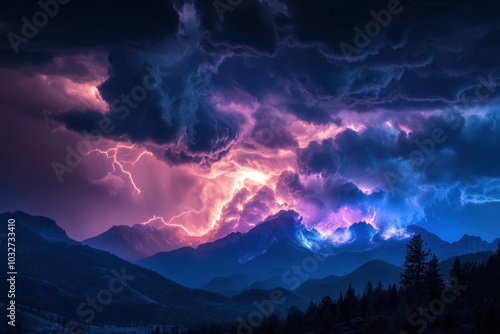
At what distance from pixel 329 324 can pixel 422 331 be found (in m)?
25.3

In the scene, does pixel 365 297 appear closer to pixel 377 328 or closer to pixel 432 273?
pixel 432 273

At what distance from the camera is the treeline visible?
6925 cm

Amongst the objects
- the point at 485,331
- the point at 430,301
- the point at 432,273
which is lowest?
the point at 485,331

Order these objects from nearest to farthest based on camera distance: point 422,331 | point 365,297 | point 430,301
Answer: point 422,331
point 430,301
point 365,297

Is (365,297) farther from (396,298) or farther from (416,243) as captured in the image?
(416,243)

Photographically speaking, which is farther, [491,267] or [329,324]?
[491,267]

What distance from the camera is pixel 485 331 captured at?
61.7 m

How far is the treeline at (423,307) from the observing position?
69250 millimetres

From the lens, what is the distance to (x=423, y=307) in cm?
8088

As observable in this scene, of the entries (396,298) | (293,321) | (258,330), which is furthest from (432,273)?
(258,330)

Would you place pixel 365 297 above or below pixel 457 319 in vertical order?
above

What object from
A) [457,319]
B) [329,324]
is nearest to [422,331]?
[457,319]

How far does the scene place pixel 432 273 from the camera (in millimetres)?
93812

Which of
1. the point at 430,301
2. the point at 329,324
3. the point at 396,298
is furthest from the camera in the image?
the point at 396,298
